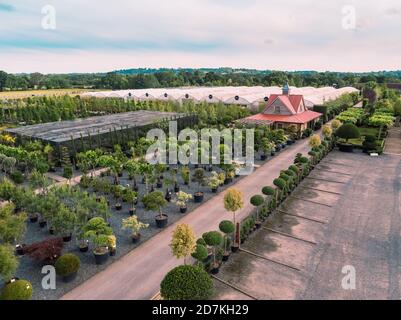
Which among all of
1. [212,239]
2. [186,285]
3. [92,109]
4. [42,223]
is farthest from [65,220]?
[92,109]

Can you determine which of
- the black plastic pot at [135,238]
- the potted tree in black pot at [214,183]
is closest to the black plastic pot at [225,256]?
the black plastic pot at [135,238]

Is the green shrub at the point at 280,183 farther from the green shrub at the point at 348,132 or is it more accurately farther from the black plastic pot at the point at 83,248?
the green shrub at the point at 348,132

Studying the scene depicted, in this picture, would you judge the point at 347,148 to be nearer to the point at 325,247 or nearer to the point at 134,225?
the point at 325,247

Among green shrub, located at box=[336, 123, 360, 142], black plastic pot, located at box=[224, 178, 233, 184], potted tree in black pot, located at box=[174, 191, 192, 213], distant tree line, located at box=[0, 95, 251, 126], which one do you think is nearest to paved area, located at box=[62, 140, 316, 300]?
potted tree in black pot, located at box=[174, 191, 192, 213]
